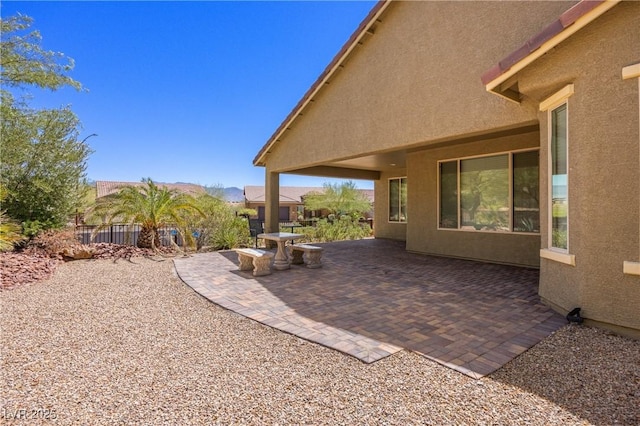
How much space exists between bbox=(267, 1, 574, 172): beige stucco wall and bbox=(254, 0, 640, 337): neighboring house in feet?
0.10

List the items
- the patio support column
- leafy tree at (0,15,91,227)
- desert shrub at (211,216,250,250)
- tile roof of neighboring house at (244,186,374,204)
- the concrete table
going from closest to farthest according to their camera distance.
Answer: the concrete table, leafy tree at (0,15,91,227), desert shrub at (211,216,250,250), the patio support column, tile roof of neighboring house at (244,186,374,204)

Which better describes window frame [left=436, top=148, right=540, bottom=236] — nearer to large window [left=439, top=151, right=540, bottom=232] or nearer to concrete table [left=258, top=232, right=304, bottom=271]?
large window [left=439, top=151, right=540, bottom=232]

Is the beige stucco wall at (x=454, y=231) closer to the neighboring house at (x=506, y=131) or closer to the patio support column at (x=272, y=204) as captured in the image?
the neighboring house at (x=506, y=131)

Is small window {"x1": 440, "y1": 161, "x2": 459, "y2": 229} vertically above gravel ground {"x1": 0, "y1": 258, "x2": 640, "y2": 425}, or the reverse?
small window {"x1": 440, "y1": 161, "x2": 459, "y2": 229}

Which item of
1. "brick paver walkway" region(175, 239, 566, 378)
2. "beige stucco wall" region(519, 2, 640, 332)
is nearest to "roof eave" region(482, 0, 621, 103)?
"beige stucco wall" region(519, 2, 640, 332)

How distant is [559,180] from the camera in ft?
17.0

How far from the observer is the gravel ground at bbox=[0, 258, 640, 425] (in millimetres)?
2695

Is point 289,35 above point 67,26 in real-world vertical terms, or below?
above

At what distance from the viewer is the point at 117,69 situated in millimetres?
15125

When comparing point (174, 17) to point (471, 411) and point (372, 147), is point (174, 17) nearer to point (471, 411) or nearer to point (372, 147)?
point (372, 147)

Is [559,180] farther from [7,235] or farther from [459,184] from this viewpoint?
[7,235]

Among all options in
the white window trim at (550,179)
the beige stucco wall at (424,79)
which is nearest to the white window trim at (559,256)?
the white window trim at (550,179)

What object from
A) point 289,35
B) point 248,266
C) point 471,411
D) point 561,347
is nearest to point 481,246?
point 561,347

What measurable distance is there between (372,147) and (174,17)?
8.97 metres
